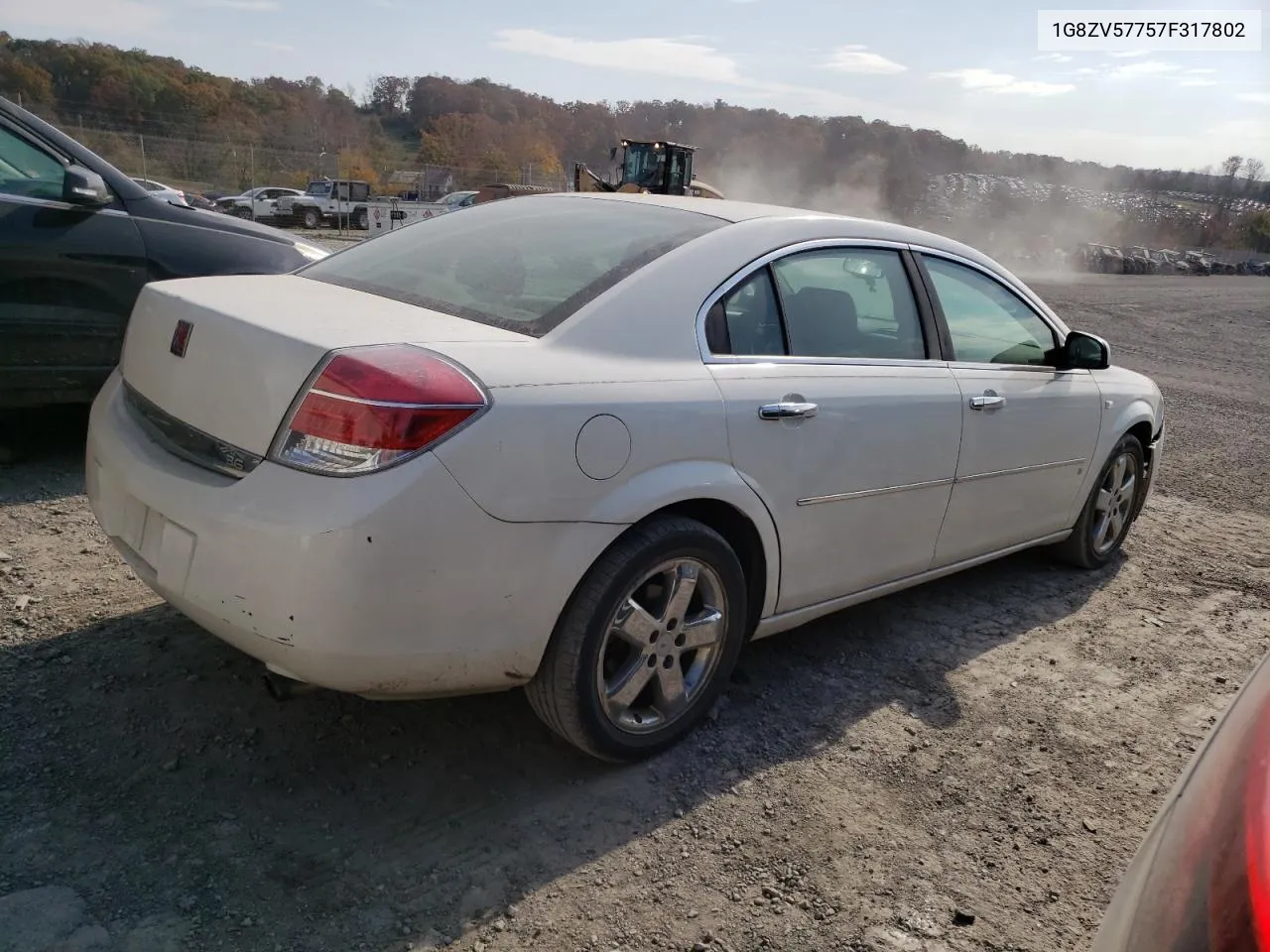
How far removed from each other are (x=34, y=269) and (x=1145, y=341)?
56.0ft

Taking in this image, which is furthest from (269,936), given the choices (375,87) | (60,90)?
(375,87)

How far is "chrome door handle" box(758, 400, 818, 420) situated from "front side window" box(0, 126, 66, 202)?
361 cm

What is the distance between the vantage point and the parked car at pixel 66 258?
4457 millimetres

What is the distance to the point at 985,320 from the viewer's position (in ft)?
13.0

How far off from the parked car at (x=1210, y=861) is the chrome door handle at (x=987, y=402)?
7.17 feet

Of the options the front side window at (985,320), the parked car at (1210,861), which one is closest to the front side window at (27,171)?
the front side window at (985,320)

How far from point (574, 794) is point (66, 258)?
11.9 feet

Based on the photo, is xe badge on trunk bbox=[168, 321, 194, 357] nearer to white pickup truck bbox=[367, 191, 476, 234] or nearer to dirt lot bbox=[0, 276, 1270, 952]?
dirt lot bbox=[0, 276, 1270, 952]

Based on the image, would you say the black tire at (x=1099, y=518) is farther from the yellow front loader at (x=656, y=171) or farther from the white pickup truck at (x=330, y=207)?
the white pickup truck at (x=330, y=207)

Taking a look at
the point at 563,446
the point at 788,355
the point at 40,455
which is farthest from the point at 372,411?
the point at 40,455

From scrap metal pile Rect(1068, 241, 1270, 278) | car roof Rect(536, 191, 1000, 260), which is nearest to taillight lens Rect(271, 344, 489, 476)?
car roof Rect(536, 191, 1000, 260)

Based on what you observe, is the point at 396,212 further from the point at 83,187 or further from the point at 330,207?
the point at 83,187

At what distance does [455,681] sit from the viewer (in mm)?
2395

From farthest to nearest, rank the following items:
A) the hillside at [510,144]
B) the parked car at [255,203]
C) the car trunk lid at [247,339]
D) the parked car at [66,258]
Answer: the hillside at [510,144], the parked car at [255,203], the parked car at [66,258], the car trunk lid at [247,339]
